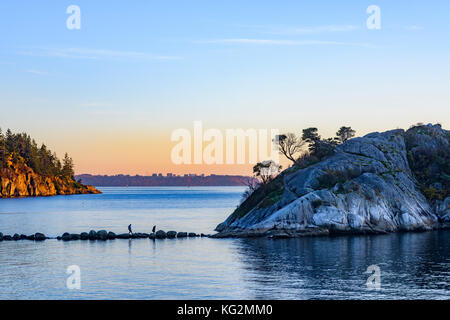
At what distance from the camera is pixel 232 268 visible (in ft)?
206

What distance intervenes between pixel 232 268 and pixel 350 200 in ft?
140

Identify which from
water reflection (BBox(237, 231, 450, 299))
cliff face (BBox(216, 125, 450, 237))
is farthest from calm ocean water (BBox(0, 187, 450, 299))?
cliff face (BBox(216, 125, 450, 237))

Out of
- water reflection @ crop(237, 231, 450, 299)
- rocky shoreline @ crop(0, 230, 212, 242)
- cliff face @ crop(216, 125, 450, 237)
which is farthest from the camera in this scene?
rocky shoreline @ crop(0, 230, 212, 242)

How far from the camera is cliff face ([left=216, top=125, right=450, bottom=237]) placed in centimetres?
9562

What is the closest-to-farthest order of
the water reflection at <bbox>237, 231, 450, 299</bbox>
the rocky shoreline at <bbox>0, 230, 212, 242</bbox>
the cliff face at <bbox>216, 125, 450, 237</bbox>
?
the water reflection at <bbox>237, 231, 450, 299</bbox>, the cliff face at <bbox>216, 125, 450, 237</bbox>, the rocky shoreline at <bbox>0, 230, 212, 242</bbox>

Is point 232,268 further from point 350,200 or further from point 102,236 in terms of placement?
point 350,200

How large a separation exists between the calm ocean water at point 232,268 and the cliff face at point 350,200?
5.92 meters

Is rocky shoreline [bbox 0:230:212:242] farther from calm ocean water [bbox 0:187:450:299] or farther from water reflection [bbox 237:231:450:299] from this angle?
water reflection [bbox 237:231:450:299]

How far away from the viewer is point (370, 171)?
357 ft

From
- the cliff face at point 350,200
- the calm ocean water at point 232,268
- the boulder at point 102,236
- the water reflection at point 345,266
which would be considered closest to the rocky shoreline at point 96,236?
the boulder at point 102,236

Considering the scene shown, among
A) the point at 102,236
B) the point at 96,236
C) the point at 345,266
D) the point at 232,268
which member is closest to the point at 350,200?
the point at 345,266

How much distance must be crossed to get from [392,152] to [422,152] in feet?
34.3

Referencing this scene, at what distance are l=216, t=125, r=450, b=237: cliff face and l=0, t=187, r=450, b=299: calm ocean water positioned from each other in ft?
19.4

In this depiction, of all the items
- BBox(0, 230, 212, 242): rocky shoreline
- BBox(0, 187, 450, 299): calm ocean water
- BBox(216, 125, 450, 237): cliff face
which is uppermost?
BBox(216, 125, 450, 237): cliff face
